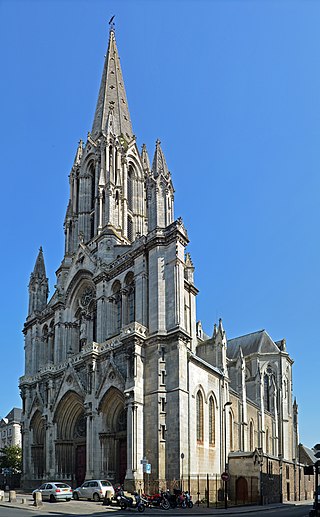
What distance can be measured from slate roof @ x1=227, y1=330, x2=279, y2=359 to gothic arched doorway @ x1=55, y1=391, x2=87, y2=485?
24.3 meters

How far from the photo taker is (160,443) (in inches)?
1353

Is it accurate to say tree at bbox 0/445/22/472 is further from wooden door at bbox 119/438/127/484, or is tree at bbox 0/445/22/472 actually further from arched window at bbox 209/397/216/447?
arched window at bbox 209/397/216/447

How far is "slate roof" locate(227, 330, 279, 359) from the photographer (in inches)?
2559

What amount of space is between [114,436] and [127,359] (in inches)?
233

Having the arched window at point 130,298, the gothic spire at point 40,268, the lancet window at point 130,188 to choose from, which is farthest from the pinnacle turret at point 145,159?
the arched window at point 130,298

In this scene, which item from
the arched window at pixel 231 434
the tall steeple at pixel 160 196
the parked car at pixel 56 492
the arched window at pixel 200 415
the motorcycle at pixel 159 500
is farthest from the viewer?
the arched window at pixel 231 434

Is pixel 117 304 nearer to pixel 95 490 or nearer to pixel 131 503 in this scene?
pixel 95 490

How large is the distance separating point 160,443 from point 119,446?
529 cm

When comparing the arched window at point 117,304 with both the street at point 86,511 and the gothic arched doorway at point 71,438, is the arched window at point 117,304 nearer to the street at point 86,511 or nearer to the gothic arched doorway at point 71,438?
the gothic arched doorway at point 71,438

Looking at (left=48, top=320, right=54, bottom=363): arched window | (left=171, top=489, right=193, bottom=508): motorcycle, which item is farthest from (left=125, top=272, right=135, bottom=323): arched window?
(left=171, top=489, right=193, bottom=508): motorcycle

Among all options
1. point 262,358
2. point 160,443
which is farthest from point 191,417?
point 262,358

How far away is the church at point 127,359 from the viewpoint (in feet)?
116

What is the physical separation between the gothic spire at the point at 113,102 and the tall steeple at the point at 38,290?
14.1 meters

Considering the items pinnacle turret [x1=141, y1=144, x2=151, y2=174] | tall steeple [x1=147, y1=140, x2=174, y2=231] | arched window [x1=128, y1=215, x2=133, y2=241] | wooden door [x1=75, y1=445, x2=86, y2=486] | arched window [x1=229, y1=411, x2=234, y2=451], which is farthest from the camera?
pinnacle turret [x1=141, y1=144, x2=151, y2=174]
